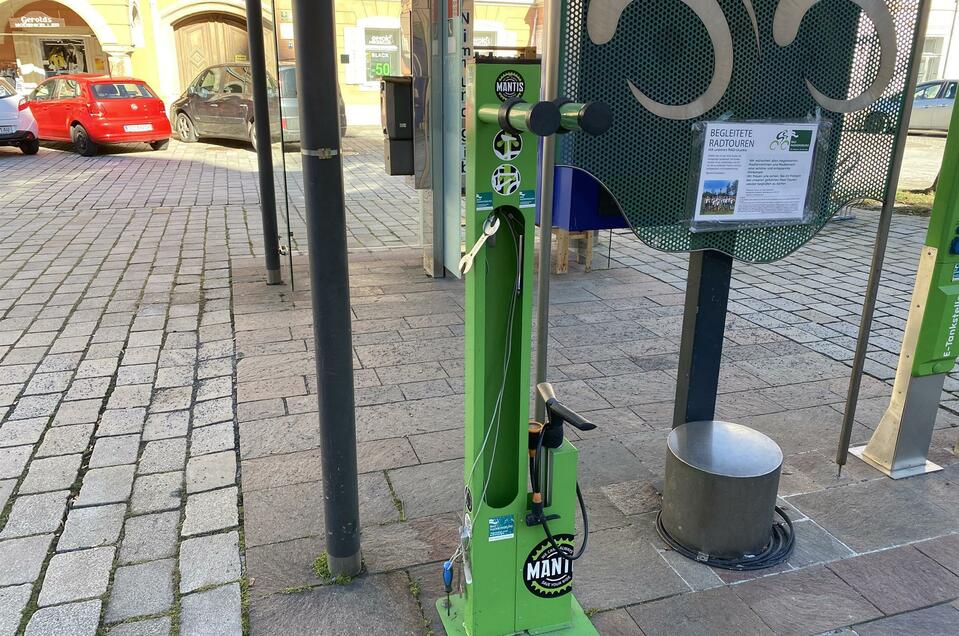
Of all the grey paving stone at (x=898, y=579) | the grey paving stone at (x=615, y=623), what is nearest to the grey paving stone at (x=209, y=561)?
the grey paving stone at (x=615, y=623)

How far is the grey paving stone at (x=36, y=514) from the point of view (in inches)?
116

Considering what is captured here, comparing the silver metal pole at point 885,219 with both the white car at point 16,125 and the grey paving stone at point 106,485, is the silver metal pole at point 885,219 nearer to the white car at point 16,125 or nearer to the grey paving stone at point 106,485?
the grey paving stone at point 106,485

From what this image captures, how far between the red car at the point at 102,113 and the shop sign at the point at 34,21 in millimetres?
10503

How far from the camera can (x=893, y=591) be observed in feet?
8.83

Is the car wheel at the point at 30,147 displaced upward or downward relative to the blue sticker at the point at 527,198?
downward

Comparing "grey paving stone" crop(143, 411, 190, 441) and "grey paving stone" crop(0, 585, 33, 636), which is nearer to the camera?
"grey paving stone" crop(0, 585, 33, 636)

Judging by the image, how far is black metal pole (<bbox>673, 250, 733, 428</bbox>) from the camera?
2918 mm

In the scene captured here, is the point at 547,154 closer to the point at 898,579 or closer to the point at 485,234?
the point at 485,234

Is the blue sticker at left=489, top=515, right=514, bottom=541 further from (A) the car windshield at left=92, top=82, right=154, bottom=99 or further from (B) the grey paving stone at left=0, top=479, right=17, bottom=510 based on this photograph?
(A) the car windshield at left=92, top=82, right=154, bottom=99

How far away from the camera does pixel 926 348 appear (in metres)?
3.35

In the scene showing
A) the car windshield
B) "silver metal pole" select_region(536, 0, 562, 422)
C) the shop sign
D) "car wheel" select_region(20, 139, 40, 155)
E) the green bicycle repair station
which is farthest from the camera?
the shop sign

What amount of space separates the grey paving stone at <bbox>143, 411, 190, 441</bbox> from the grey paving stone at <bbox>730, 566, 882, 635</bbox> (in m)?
2.75

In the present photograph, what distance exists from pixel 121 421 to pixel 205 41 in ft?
69.5

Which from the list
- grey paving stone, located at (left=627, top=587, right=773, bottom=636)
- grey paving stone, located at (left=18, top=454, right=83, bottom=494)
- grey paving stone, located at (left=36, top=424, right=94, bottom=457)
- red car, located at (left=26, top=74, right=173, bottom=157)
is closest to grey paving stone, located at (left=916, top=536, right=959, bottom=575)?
grey paving stone, located at (left=627, top=587, right=773, bottom=636)
